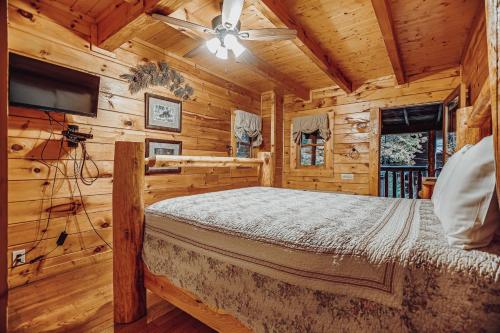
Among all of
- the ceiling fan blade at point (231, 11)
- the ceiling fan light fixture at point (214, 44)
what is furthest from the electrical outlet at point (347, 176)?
the ceiling fan blade at point (231, 11)

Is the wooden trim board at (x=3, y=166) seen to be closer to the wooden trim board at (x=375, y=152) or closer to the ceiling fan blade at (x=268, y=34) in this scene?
the ceiling fan blade at (x=268, y=34)

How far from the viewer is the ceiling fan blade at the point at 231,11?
1712mm

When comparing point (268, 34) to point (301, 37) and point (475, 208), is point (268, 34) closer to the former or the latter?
A: point (301, 37)

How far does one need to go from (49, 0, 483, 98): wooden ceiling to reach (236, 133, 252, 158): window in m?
1.33

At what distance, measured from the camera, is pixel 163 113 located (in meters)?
3.20

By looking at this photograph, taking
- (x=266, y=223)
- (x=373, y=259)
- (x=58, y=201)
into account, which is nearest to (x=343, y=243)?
(x=373, y=259)

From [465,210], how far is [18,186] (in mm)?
3036

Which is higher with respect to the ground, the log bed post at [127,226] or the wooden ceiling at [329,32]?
the wooden ceiling at [329,32]

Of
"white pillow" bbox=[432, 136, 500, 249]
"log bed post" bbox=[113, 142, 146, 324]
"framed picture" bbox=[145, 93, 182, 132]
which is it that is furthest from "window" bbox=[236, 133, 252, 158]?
"white pillow" bbox=[432, 136, 500, 249]

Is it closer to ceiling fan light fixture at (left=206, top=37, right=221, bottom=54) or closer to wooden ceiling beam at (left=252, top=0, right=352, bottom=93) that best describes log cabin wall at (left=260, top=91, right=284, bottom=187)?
wooden ceiling beam at (left=252, top=0, right=352, bottom=93)

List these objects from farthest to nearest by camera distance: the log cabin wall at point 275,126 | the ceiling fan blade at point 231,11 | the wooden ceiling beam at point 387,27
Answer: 1. the log cabin wall at point 275,126
2. the wooden ceiling beam at point 387,27
3. the ceiling fan blade at point 231,11

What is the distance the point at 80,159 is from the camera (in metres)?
2.40

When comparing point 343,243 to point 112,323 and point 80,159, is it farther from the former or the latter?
point 80,159

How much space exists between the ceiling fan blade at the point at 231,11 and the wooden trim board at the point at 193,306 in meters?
1.95
